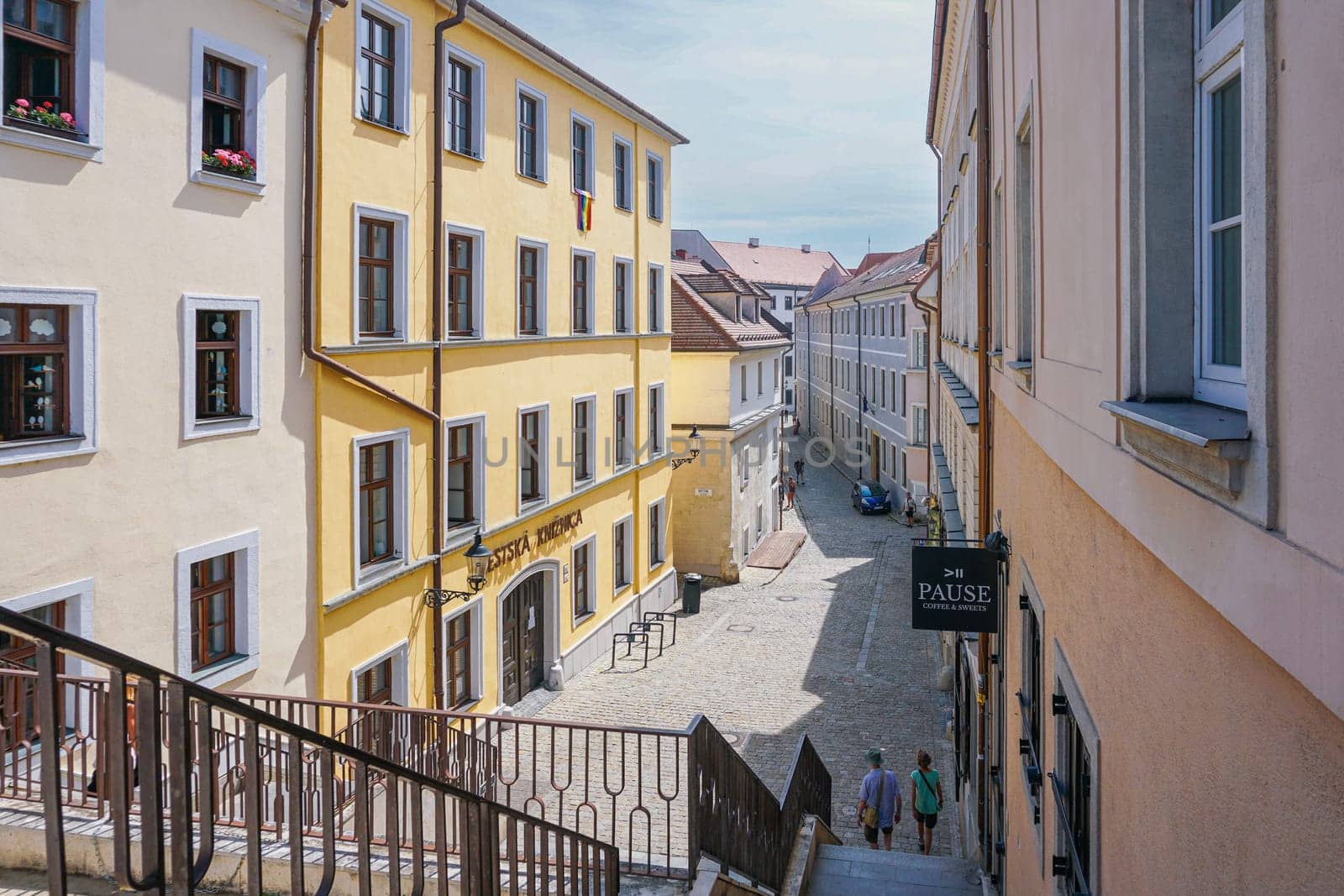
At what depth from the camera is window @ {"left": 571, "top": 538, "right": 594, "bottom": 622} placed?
71.7 feet

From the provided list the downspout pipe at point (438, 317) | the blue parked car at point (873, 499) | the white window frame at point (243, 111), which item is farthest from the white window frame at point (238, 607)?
the blue parked car at point (873, 499)

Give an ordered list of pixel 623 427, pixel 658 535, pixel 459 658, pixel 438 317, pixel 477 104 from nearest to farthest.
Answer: pixel 438 317 → pixel 477 104 → pixel 459 658 → pixel 623 427 → pixel 658 535

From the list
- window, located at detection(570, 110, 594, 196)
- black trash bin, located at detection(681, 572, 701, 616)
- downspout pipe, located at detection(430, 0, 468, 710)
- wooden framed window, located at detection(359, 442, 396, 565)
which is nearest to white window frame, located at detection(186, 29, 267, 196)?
downspout pipe, located at detection(430, 0, 468, 710)

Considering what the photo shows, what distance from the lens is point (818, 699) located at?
20312 mm

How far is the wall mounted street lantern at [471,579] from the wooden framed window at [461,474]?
422mm

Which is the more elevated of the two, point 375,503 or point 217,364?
point 217,364

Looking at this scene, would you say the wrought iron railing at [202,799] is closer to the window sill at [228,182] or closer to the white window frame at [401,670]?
the window sill at [228,182]

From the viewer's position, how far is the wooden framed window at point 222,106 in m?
11.1

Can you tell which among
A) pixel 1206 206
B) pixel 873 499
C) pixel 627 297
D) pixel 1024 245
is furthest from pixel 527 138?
pixel 873 499

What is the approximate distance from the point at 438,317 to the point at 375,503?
114 inches

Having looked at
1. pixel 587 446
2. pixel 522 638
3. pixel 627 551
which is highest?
pixel 587 446

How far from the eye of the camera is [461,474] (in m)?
17.0

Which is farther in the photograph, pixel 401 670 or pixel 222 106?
pixel 401 670

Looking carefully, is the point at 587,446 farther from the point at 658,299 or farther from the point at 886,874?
the point at 886,874
